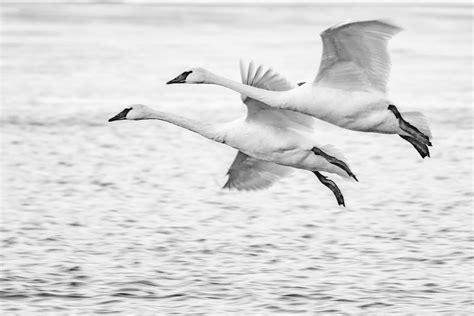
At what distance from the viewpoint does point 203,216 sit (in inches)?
787

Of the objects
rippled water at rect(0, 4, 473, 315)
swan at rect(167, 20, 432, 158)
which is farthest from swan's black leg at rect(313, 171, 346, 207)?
rippled water at rect(0, 4, 473, 315)

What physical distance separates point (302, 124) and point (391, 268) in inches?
120

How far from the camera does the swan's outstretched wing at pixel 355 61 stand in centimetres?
1315

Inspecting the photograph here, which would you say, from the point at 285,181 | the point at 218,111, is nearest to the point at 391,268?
the point at 285,181

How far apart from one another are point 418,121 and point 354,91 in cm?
74

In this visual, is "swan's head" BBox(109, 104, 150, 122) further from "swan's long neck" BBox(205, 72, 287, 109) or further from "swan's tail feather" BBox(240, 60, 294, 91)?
"swan's long neck" BBox(205, 72, 287, 109)

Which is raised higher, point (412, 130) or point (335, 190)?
point (412, 130)

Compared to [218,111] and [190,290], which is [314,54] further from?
[190,290]

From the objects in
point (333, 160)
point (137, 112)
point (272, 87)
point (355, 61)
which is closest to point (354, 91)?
point (355, 61)

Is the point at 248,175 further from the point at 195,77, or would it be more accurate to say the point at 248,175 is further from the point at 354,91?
the point at 354,91

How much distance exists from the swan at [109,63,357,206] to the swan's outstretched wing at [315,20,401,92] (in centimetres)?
74

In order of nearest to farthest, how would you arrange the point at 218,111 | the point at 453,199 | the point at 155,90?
the point at 453,199 → the point at 218,111 → the point at 155,90

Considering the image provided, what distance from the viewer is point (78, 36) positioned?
59594mm

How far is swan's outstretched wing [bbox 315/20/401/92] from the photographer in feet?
43.1
